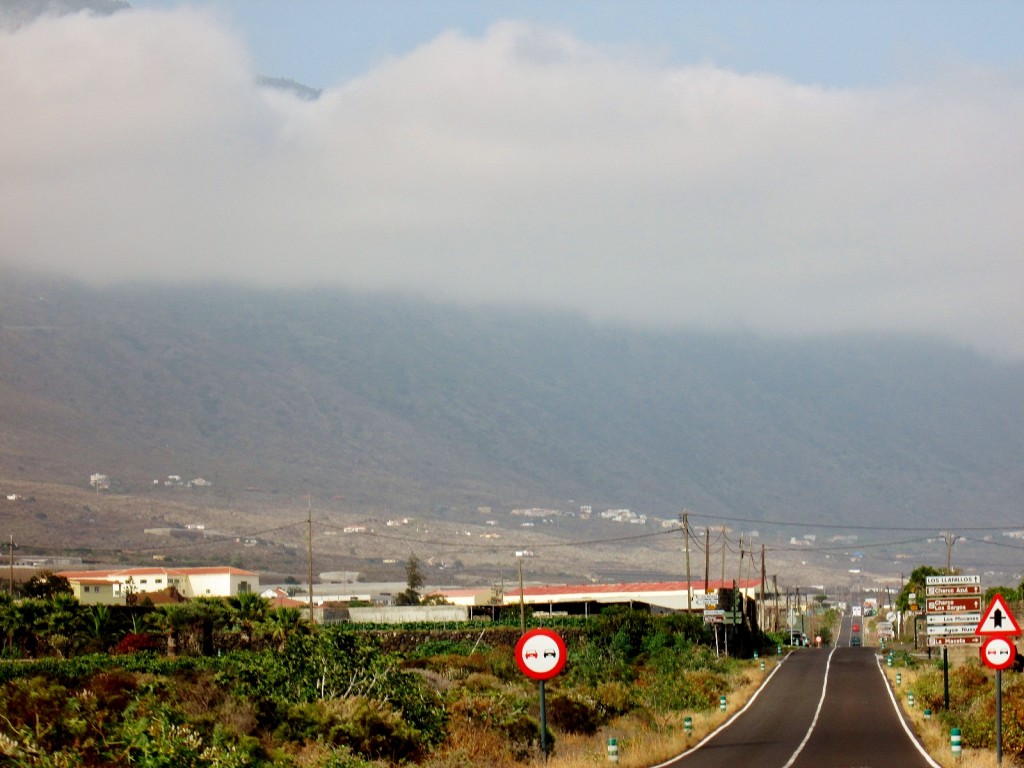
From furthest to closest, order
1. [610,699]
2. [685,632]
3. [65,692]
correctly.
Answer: [685,632], [610,699], [65,692]

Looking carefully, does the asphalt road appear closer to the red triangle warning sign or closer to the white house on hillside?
the red triangle warning sign

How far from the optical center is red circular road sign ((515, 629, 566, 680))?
22938 mm

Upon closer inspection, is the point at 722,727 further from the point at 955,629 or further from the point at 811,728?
the point at 955,629

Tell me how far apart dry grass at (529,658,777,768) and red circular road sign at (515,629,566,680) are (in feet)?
8.71

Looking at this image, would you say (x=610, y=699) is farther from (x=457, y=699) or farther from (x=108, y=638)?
(x=108, y=638)

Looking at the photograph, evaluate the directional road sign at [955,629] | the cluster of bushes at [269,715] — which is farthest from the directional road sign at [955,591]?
the cluster of bushes at [269,715]

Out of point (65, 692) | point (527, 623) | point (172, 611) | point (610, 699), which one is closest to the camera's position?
point (65, 692)

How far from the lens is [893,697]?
5131 centimetres

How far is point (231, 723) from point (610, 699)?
14.8 metres

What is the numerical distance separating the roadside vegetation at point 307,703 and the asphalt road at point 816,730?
104 cm

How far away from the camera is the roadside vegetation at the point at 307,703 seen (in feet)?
76.1

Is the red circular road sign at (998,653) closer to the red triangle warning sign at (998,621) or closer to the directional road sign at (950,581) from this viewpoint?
the red triangle warning sign at (998,621)

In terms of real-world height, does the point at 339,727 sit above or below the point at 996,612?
below

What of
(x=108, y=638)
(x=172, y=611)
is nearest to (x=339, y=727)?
(x=172, y=611)
